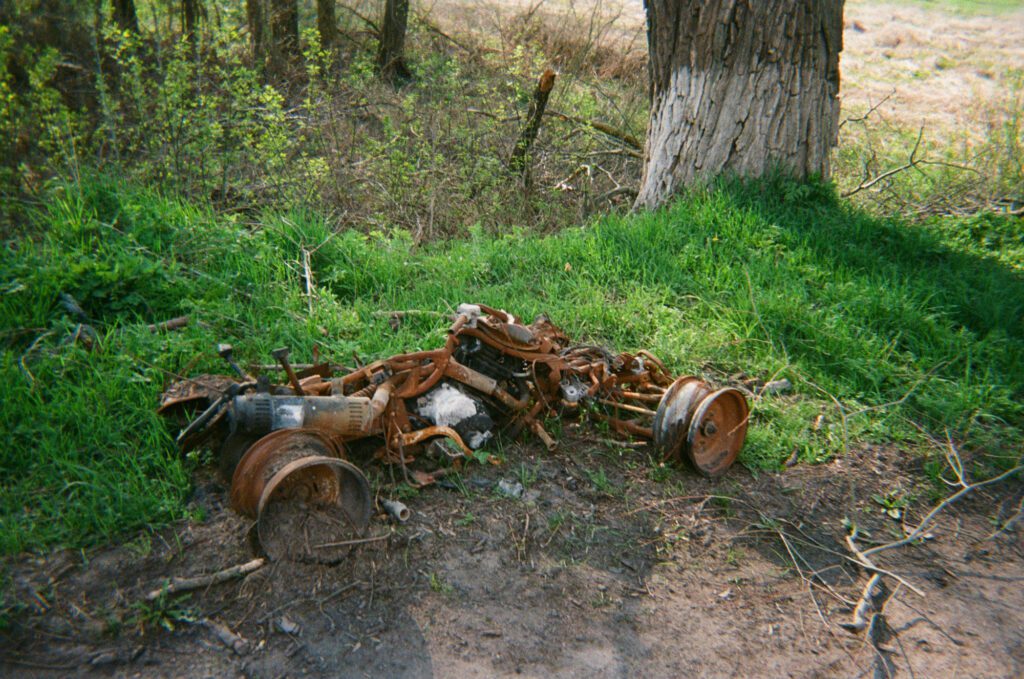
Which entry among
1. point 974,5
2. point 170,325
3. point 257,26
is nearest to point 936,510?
point 170,325

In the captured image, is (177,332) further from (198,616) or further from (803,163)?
(803,163)

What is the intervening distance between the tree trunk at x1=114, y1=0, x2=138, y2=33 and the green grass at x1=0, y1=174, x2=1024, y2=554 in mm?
5955

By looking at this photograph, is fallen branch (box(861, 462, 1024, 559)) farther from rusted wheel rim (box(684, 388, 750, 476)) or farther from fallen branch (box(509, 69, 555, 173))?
fallen branch (box(509, 69, 555, 173))

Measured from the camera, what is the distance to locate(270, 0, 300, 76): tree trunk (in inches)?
422

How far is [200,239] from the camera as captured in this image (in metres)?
5.03

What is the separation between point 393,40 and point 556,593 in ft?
34.5

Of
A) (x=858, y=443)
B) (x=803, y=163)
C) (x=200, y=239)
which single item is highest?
(x=803, y=163)

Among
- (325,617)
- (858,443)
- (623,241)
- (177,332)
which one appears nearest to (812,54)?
(623,241)

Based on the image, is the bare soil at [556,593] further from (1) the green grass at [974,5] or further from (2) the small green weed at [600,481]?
(1) the green grass at [974,5]

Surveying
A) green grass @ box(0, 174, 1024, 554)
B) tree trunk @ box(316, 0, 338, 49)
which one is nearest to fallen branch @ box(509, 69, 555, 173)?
green grass @ box(0, 174, 1024, 554)

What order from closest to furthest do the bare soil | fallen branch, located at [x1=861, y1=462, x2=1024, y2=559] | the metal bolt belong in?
the bare soil, the metal bolt, fallen branch, located at [x1=861, y1=462, x2=1024, y2=559]

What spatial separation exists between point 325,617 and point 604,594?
1077 millimetres

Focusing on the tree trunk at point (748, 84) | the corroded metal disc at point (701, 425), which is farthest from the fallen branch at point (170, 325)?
the tree trunk at point (748, 84)

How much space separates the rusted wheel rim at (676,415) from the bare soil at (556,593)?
5.5 inches
